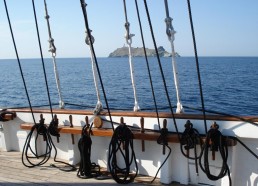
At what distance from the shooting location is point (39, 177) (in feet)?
12.3

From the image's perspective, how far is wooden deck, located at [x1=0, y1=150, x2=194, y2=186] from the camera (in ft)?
11.7

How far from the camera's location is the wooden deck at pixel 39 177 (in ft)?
11.7

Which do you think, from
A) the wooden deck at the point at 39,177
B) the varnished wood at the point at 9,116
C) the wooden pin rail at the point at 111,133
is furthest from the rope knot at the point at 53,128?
the varnished wood at the point at 9,116

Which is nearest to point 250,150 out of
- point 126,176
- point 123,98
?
point 126,176

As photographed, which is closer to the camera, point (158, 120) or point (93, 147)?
point (158, 120)

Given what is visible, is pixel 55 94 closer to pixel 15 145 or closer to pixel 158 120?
pixel 15 145

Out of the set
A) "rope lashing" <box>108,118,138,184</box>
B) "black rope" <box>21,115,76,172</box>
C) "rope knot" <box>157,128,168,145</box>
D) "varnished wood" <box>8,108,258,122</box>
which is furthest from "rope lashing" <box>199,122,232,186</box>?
"black rope" <box>21,115,76,172</box>

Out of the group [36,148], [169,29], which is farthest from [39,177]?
[169,29]

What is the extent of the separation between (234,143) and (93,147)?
1856 mm

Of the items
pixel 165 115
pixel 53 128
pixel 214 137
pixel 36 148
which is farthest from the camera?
pixel 36 148

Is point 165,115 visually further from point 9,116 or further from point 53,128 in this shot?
point 9,116

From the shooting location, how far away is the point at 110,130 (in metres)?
3.82

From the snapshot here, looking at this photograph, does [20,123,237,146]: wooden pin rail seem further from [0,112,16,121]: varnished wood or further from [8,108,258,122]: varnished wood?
[0,112,16,121]: varnished wood

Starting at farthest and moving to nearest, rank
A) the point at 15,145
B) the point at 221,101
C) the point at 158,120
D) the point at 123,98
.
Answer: the point at 123,98 → the point at 221,101 → the point at 15,145 → the point at 158,120
